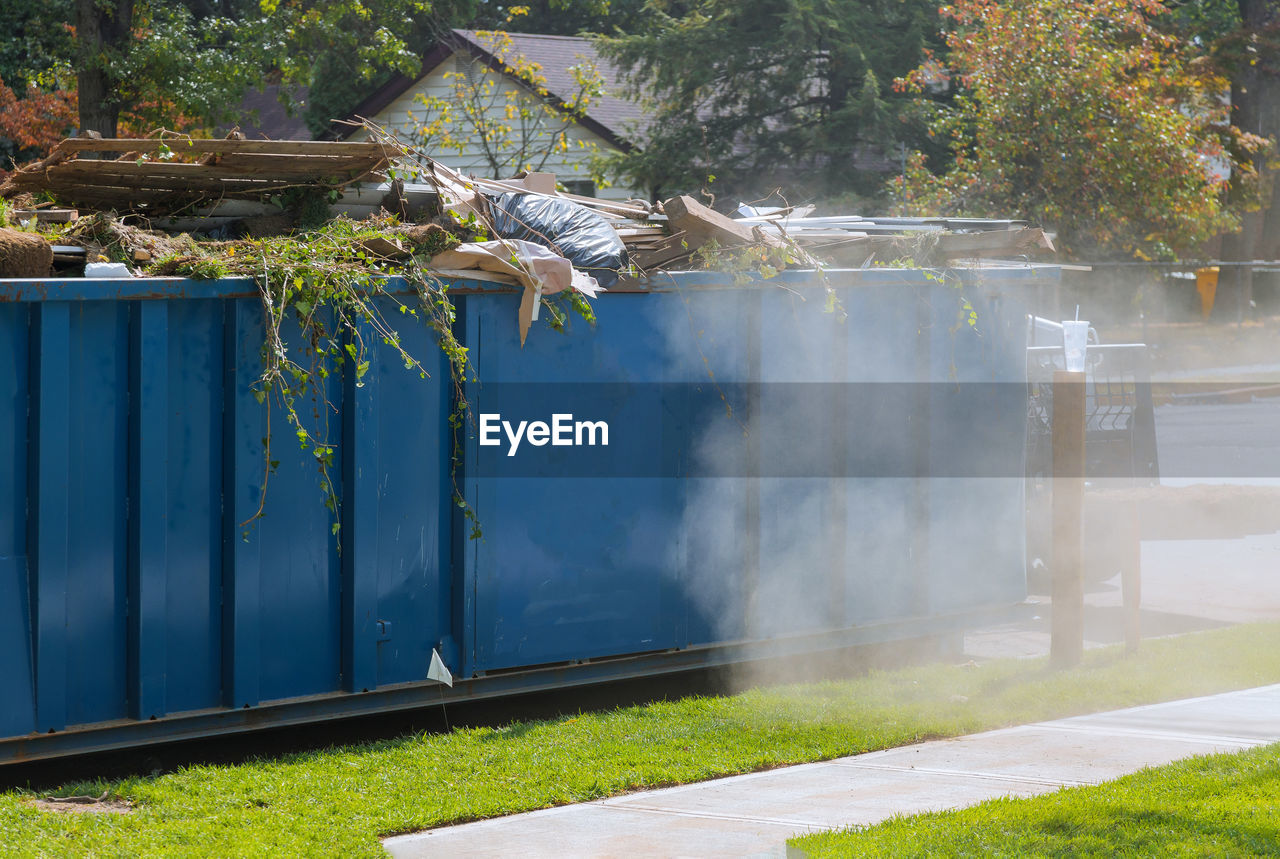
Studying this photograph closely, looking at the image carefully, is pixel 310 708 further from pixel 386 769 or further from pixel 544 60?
pixel 544 60

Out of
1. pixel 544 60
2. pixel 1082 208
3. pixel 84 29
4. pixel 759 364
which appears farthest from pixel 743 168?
pixel 759 364

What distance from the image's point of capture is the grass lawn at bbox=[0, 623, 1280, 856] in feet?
16.5

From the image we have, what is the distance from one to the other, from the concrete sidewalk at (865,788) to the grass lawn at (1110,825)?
245mm

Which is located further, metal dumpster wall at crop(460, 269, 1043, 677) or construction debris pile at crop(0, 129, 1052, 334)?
metal dumpster wall at crop(460, 269, 1043, 677)

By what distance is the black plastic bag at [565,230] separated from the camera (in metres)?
6.98

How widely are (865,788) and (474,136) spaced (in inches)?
748

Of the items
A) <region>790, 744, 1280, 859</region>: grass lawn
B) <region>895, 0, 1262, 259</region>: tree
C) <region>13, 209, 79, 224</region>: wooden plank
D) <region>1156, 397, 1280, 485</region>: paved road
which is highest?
<region>895, 0, 1262, 259</region>: tree

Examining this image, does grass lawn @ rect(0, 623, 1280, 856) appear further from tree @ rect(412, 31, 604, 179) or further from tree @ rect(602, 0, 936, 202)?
tree @ rect(602, 0, 936, 202)

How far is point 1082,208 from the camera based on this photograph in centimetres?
2131

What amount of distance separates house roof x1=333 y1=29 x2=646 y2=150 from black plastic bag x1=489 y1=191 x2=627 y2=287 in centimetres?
1530

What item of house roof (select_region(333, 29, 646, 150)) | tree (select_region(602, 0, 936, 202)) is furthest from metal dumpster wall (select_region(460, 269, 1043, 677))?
tree (select_region(602, 0, 936, 202))

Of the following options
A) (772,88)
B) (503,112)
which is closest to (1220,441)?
(772,88)

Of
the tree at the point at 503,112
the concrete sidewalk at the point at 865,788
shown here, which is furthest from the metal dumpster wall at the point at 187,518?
the tree at the point at 503,112

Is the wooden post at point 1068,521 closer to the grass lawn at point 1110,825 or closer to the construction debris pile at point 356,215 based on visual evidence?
the construction debris pile at point 356,215
